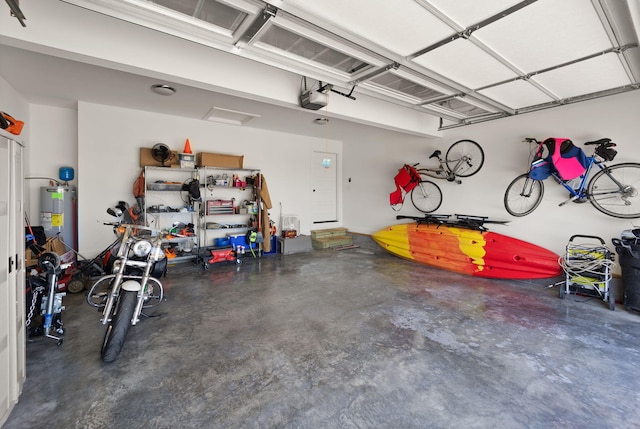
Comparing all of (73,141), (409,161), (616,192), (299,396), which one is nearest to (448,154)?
(409,161)

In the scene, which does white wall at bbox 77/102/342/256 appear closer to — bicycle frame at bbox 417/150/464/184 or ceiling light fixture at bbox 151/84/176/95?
ceiling light fixture at bbox 151/84/176/95

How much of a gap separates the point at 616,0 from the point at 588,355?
2.81 metres

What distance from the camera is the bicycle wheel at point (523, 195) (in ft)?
15.0

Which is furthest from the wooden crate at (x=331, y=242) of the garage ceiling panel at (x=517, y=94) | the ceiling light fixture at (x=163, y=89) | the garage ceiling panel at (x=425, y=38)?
the garage ceiling panel at (x=517, y=94)

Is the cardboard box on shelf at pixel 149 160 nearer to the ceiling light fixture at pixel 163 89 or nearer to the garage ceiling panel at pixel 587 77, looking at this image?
the ceiling light fixture at pixel 163 89

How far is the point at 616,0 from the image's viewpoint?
76.5 inches

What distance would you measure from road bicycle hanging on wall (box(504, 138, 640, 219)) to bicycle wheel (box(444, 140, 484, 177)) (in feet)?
2.79

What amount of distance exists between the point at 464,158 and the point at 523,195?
3.95ft

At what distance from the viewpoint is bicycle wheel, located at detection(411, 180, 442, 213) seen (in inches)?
235

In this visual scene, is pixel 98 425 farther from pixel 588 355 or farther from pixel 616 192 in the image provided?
pixel 616 192

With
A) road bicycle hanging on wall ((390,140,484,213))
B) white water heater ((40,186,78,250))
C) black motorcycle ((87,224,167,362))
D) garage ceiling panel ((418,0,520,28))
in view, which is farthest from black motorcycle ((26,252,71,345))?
road bicycle hanging on wall ((390,140,484,213))

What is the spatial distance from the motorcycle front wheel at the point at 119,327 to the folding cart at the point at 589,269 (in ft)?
17.1

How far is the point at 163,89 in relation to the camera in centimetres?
392

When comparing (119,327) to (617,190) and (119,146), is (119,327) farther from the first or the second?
(617,190)
